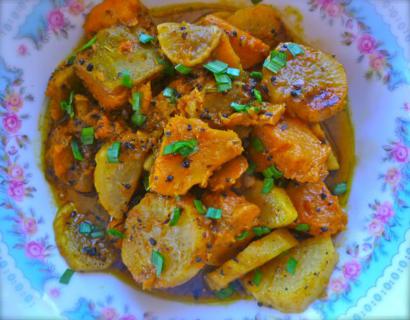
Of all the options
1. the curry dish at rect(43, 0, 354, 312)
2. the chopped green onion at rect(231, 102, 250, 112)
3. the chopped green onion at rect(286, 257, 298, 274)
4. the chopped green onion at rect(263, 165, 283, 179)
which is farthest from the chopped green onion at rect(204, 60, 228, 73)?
the chopped green onion at rect(286, 257, 298, 274)

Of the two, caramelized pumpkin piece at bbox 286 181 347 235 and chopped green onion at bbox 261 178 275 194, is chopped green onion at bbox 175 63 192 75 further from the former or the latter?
caramelized pumpkin piece at bbox 286 181 347 235

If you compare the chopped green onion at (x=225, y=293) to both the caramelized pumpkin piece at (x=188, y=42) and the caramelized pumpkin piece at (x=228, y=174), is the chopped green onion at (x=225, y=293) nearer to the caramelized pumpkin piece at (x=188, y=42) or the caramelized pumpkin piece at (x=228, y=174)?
the caramelized pumpkin piece at (x=228, y=174)

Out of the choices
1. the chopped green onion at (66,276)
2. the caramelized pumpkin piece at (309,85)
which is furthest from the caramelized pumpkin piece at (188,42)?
the chopped green onion at (66,276)

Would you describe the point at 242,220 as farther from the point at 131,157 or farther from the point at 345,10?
the point at 345,10

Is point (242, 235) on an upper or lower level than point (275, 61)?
lower

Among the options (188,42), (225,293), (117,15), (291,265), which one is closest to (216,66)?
(188,42)

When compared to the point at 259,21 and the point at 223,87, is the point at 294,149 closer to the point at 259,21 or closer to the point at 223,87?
the point at 223,87

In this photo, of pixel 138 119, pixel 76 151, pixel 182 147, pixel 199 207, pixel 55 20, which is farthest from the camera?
pixel 55 20

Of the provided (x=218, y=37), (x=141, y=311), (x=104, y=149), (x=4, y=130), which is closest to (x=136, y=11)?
(x=218, y=37)
